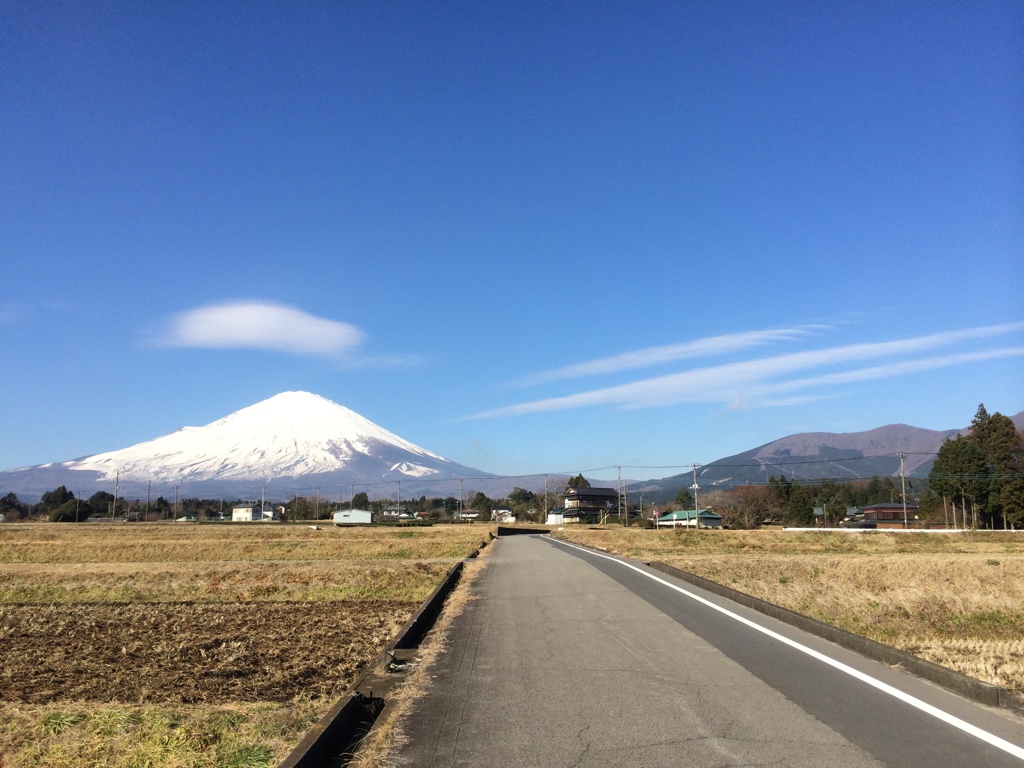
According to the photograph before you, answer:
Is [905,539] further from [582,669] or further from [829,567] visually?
[582,669]

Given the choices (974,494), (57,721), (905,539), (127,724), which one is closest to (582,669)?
(127,724)

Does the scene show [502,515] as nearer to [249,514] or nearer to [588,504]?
[588,504]

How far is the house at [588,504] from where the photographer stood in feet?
345

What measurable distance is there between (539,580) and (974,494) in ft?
224

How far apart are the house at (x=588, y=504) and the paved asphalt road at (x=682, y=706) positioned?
93933mm

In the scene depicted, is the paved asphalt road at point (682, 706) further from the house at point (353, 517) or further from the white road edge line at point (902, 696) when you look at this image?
the house at point (353, 517)

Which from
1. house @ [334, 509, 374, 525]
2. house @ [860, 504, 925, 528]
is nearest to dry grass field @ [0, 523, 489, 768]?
house @ [334, 509, 374, 525]

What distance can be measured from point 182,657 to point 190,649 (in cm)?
58

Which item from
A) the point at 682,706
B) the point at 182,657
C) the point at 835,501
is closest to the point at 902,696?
the point at 682,706

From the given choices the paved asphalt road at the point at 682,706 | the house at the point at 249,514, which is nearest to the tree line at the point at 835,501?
the house at the point at 249,514

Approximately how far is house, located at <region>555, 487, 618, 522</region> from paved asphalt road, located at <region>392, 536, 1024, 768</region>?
9393 centimetres

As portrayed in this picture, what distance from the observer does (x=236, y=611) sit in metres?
13.0

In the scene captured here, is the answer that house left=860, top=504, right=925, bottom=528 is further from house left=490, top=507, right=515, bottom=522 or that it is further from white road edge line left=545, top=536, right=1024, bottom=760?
white road edge line left=545, top=536, right=1024, bottom=760

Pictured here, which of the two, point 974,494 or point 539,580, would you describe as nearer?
point 539,580
